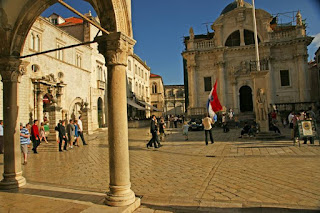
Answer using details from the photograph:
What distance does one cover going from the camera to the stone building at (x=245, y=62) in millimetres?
28259

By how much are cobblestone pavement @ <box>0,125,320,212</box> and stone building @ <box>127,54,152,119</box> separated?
1092 inches

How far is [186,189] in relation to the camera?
5305mm

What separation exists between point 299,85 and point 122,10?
29.3 meters

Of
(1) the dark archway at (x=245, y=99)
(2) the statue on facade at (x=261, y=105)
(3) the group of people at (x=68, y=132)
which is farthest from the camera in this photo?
(1) the dark archway at (x=245, y=99)

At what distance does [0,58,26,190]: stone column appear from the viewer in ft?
18.3

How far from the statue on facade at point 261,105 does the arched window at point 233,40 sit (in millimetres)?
17997

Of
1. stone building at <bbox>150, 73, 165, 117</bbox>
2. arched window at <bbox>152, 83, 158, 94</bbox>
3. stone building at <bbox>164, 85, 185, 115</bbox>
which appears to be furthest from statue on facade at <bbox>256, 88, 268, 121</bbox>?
stone building at <bbox>164, 85, 185, 115</bbox>

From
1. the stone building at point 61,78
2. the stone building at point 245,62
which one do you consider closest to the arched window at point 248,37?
the stone building at point 245,62

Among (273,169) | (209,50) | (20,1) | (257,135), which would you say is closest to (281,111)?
(209,50)

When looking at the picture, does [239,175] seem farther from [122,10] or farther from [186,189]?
[122,10]

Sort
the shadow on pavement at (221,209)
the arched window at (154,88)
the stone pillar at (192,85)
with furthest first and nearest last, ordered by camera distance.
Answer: the arched window at (154,88)
the stone pillar at (192,85)
the shadow on pavement at (221,209)

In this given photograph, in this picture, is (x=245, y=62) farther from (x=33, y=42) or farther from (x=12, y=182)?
(x=12, y=182)

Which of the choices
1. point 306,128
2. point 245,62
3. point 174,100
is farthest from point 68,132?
point 174,100

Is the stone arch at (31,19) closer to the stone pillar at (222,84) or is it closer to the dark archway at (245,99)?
the stone pillar at (222,84)
